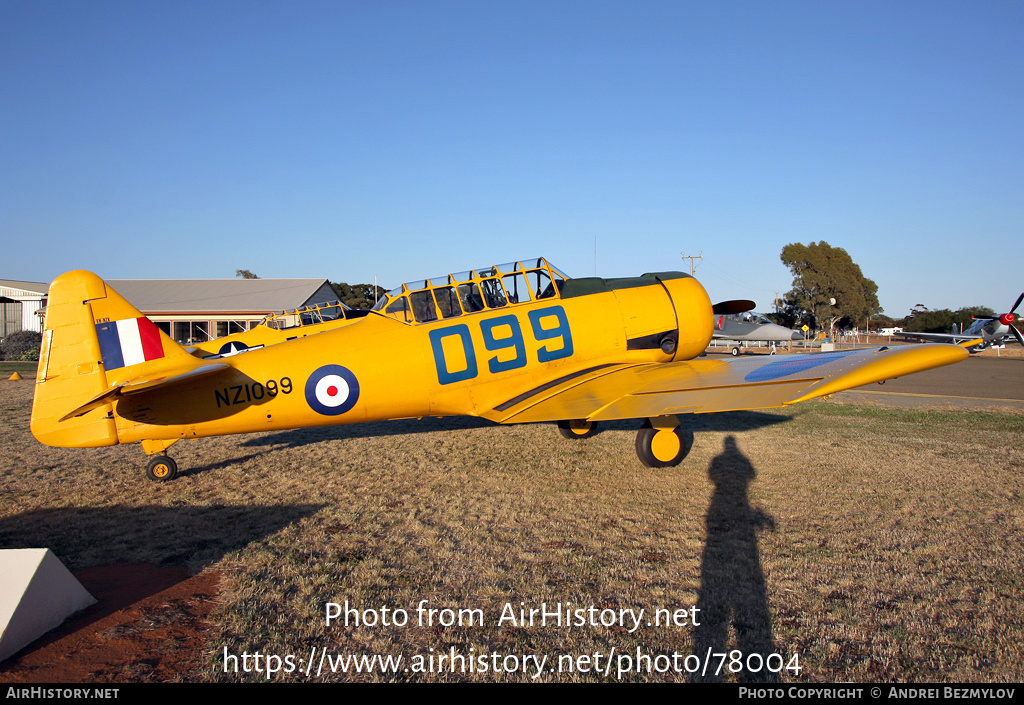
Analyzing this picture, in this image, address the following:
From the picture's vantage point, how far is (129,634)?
320 cm

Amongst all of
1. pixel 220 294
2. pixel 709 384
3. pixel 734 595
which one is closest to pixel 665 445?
pixel 709 384

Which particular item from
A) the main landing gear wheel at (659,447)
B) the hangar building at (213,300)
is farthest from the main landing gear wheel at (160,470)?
the hangar building at (213,300)

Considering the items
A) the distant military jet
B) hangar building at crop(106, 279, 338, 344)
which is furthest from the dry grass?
hangar building at crop(106, 279, 338, 344)

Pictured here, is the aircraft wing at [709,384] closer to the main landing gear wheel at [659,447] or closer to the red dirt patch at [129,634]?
the main landing gear wheel at [659,447]

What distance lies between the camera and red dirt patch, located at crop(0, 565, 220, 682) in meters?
2.82

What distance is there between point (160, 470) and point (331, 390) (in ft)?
7.53

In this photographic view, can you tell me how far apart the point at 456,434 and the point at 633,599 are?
600 cm

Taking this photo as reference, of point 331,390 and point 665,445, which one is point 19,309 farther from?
point 665,445

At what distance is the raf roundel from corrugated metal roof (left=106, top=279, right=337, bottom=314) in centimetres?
3675

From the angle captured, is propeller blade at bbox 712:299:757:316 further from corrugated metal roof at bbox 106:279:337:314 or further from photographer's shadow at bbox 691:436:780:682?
corrugated metal roof at bbox 106:279:337:314

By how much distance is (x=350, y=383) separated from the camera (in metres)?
6.24

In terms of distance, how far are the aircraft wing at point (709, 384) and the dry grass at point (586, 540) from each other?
0.90 m
